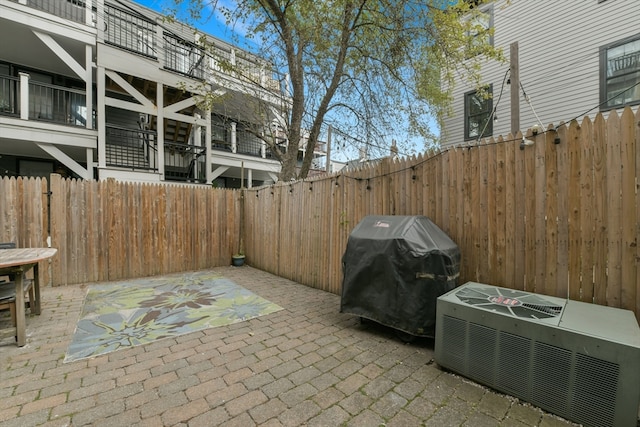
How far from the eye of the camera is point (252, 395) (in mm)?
2088

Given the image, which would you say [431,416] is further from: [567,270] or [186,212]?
[186,212]

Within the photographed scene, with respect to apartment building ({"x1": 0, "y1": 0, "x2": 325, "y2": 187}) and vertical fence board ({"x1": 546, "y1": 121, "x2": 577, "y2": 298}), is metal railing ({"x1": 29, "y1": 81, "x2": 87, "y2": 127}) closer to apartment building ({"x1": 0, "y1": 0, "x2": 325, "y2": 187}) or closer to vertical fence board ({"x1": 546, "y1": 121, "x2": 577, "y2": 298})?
apartment building ({"x1": 0, "y1": 0, "x2": 325, "y2": 187})

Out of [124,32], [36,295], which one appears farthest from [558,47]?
[124,32]

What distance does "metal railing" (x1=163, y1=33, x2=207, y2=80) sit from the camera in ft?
28.9

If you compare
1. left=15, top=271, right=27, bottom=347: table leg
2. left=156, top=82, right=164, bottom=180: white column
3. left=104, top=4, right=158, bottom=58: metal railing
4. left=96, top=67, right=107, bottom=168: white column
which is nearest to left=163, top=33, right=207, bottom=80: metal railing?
left=104, top=4, right=158, bottom=58: metal railing

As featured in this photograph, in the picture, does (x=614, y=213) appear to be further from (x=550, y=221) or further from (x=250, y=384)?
(x=250, y=384)

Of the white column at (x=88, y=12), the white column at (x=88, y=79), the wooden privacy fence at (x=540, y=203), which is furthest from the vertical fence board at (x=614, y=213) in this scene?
the white column at (x=88, y=12)

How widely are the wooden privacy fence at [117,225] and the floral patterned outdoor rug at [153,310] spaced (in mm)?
593

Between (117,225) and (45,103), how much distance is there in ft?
19.5

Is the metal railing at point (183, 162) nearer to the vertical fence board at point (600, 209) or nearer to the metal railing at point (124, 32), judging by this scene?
the metal railing at point (124, 32)

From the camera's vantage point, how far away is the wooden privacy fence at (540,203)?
2.27m

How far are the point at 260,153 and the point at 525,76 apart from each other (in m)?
10.2

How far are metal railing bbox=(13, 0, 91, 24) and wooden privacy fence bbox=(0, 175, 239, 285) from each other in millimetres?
5777

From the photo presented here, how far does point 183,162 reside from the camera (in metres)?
10.5
